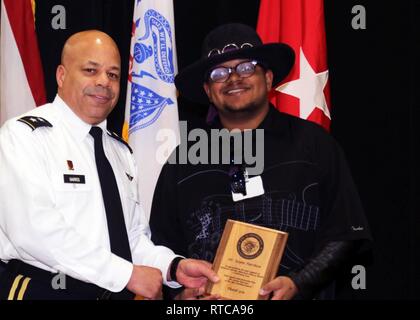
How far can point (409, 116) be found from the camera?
4.83m

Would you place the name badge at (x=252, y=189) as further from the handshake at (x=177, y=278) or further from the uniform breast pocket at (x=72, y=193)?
the uniform breast pocket at (x=72, y=193)

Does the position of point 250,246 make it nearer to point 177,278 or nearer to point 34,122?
point 177,278

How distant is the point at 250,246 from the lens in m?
2.96

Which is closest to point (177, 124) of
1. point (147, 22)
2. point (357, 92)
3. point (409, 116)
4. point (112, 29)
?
point (147, 22)

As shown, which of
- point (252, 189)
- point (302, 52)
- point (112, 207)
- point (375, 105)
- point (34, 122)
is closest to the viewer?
point (34, 122)

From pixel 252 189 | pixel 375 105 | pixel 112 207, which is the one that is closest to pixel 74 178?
pixel 112 207

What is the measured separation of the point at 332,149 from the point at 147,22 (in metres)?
1.74

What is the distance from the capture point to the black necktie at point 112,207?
3.14m

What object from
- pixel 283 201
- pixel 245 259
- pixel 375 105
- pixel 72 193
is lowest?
pixel 245 259

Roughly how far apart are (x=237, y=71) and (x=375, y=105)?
1826 millimetres

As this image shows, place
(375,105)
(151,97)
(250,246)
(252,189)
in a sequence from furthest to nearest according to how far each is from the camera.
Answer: (375,105), (151,97), (252,189), (250,246)

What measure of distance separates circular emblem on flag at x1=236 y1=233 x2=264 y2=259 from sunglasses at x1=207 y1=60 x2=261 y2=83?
3.09 ft

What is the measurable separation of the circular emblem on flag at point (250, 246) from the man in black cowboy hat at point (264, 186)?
0.75 ft
